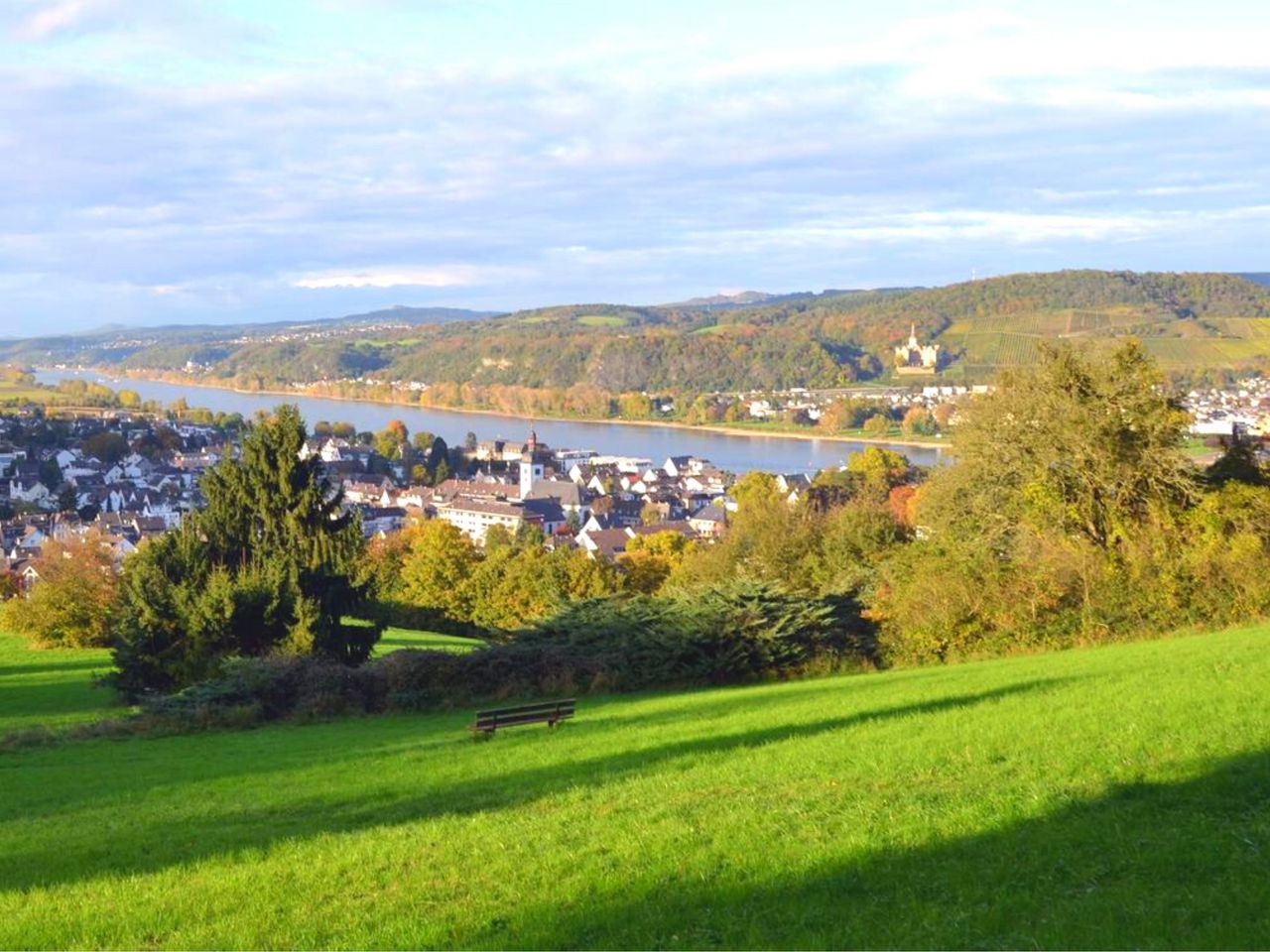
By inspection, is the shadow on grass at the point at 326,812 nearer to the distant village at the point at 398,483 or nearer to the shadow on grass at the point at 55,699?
the shadow on grass at the point at 55,699

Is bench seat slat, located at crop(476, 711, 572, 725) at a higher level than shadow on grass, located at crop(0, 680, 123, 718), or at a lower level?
higher

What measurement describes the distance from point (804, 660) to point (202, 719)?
927cm

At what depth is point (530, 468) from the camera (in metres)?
98.2

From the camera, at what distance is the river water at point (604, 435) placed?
108500 mm

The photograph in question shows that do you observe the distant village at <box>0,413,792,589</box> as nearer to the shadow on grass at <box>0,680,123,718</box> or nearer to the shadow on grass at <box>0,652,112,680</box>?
the shadow on grass at <box>0,652,112,680</box>

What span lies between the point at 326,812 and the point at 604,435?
443 ft

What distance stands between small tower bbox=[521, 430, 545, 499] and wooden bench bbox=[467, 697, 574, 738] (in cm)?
7833

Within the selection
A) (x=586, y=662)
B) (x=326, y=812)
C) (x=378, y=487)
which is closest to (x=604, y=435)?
(x=378, y=487)

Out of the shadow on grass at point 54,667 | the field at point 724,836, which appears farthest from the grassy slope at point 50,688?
the field at point 724,836

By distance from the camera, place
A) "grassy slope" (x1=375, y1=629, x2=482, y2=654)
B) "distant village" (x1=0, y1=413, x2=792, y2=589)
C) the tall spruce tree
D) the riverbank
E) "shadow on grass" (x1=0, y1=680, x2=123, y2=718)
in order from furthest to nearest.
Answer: the riverbank, "distant village" (x1=0, y1=413, x2=792, y2=589), "grassy slope" (x1=375, y1=629, x2=482, y2=654), the tall spruce tree, "shadow on grass" (x1=0, y1=680, x2=123, y2=718)

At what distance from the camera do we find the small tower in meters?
94.4

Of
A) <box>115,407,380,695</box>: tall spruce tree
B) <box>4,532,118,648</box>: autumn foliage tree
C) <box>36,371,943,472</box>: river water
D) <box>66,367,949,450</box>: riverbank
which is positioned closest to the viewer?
<box>115,407,380,695</box>: tall spruce tree

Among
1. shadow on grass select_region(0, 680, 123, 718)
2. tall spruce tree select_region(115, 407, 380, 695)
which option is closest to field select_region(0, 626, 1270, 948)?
shadow on grass select_region(0, 680, 123, 718)

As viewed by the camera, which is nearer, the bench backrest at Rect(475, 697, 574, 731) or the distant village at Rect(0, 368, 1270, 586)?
the bench backrest at Rect(475, 697, 574, 731)
